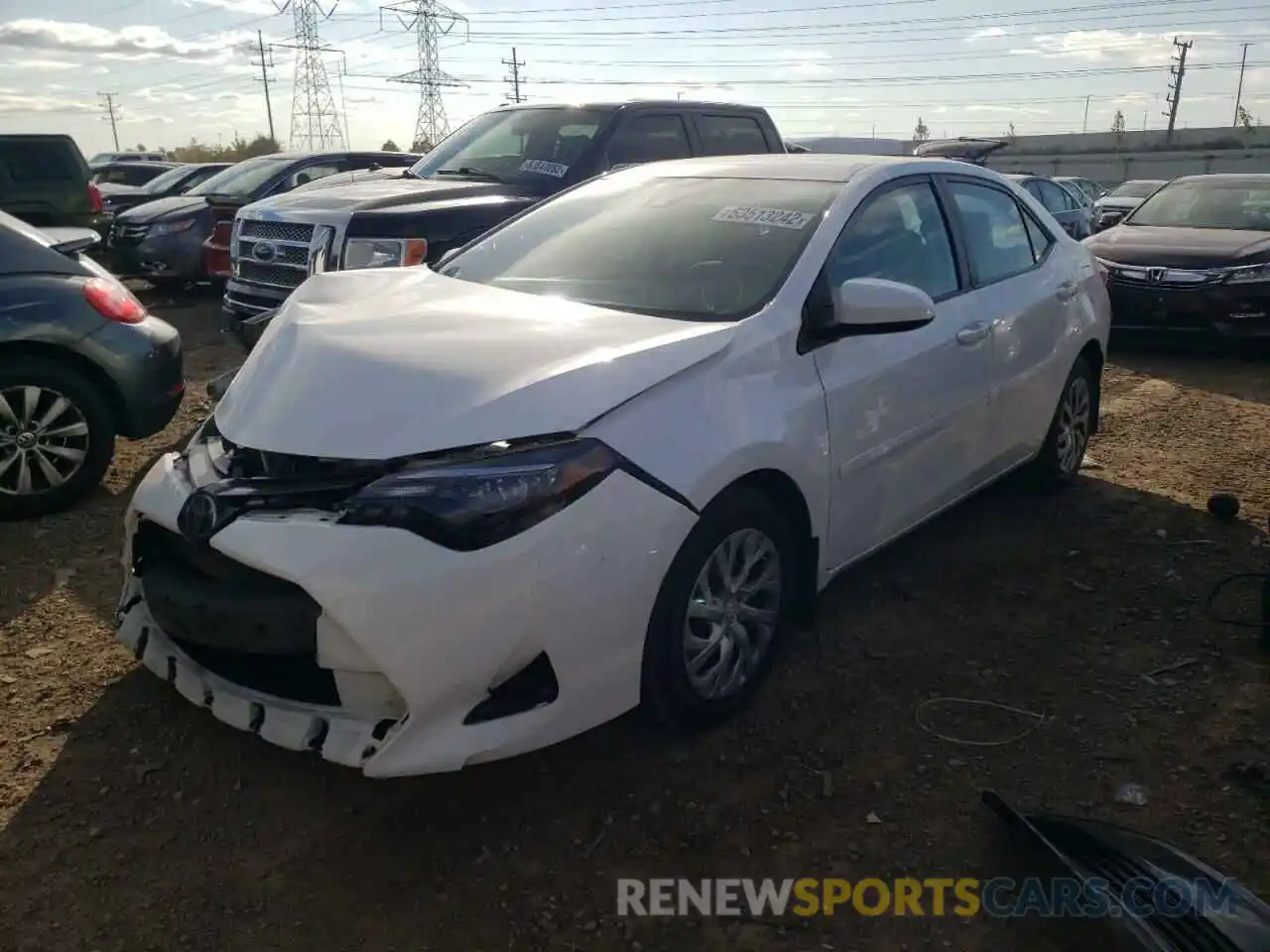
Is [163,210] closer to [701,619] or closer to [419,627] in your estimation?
[701,619]

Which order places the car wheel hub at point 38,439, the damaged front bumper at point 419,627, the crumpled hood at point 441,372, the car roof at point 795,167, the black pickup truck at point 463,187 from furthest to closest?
the black pickup truck at point 463,187 < the car wheel hub at point 38,439 < the car roof at point 795,167 < the crumpled hood at point 441,372 < the damaged front bumper at point 419,627

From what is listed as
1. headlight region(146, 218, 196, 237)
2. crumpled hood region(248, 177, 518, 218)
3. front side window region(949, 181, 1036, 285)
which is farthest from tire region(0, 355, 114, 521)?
headlight region(146, 218, 196, 237)

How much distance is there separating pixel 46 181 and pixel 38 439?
8743 mm

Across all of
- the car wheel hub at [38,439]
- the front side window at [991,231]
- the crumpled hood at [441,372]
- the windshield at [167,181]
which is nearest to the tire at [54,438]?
the car wheel hub at [38,439]

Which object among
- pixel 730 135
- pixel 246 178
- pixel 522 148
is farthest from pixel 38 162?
pixel 730 135

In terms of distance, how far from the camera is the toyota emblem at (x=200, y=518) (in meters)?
2.65

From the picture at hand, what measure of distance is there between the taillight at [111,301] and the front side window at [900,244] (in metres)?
3.55

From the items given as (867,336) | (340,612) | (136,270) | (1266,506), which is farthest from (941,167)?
(136,270)

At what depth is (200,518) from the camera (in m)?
2.68

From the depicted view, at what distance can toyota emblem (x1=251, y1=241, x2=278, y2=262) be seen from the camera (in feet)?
24.7

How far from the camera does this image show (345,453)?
2609 mm

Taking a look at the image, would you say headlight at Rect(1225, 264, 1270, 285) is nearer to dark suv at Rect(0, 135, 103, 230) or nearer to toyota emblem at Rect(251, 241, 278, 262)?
toyota emblem at Rect(251, 241, 278, 262)

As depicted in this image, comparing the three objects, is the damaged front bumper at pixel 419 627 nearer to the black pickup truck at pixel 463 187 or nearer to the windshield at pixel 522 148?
the black pickup truck at pixel 463 187

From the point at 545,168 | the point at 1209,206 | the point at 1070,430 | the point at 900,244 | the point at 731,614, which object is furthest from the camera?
the point at 1209,206
